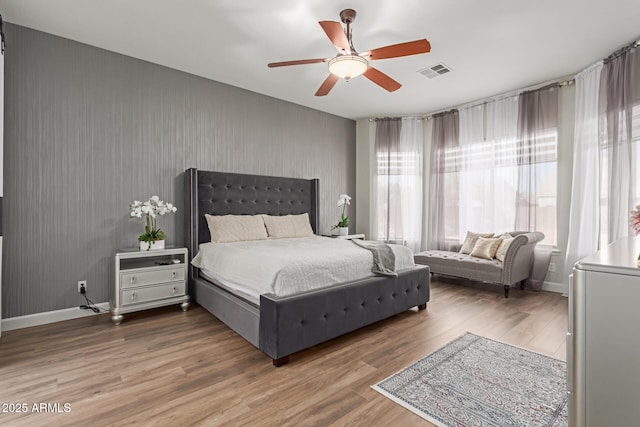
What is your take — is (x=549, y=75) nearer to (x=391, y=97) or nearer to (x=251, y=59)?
(x=391, y=97)

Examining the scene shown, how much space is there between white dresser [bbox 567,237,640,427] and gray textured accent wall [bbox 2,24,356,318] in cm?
372

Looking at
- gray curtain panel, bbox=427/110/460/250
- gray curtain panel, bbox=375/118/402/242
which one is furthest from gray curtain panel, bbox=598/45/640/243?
gray curtain panel, bbox=375/118/402/242

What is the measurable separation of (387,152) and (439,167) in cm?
93

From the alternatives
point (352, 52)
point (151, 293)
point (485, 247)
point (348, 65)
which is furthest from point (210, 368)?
point (485, 247)

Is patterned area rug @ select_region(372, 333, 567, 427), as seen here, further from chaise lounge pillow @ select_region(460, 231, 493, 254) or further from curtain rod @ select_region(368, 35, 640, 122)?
curtain rod @ select_region(368, 35, 640, 122)

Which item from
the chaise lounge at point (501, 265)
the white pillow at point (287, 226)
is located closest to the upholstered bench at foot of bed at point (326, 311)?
the chaise lounge at point (501, 265)

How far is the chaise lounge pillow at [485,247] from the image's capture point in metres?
4.13

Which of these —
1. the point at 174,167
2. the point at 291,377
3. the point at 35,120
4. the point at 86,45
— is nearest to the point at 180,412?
the point at 291,377

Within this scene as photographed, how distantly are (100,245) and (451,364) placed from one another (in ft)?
11.4

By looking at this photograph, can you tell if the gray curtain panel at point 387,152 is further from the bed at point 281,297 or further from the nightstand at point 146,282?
the nightstand at point 146,282

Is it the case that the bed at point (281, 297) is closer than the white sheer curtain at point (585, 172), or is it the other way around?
the bed at point (281, 297)

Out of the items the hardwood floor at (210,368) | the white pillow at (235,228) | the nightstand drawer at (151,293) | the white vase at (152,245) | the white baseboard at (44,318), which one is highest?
the white pillow at (235,228)

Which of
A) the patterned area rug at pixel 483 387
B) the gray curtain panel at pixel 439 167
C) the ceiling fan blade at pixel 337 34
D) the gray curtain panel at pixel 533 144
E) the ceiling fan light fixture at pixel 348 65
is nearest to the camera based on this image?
the patterned area rug at pixel 483 387

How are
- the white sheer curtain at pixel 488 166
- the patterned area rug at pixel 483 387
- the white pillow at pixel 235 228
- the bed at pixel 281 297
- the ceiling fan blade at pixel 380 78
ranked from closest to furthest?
the patterned area rug at pixel 483 387, the bed at pixel 281 297, the ceiling fan blade at pixel 380 78, the white pillow at pixel 235 228, the white sheer curtain at pixel 488 166
